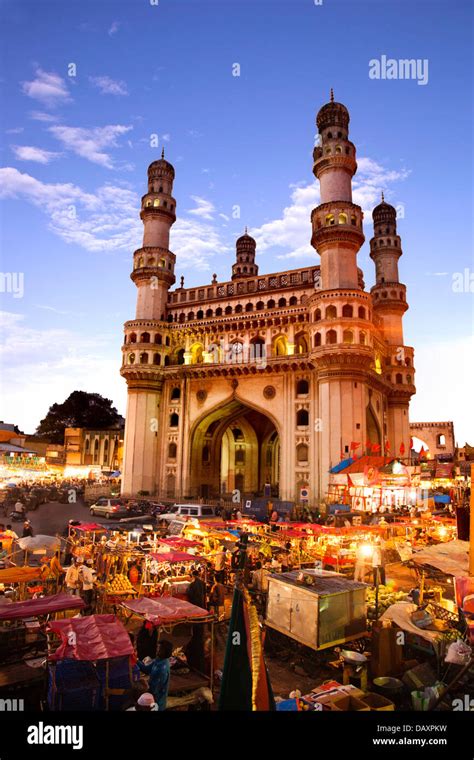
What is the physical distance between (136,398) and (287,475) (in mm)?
14745

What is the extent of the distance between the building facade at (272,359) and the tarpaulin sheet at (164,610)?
76.9 feet

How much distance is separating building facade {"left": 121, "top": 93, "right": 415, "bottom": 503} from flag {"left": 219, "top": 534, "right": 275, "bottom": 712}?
85.9ft

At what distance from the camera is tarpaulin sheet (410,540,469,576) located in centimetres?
1165

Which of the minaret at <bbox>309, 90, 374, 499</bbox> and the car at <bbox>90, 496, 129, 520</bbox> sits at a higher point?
the minaret at <bbox>309, 90, 374, 499</bbox>

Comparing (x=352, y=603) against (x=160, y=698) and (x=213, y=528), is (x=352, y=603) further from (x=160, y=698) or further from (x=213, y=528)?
(x=213, y=528)

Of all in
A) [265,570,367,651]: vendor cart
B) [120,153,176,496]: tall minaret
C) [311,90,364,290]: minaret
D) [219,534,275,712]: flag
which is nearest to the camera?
[219,534,275,712]: flag

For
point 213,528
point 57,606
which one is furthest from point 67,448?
point 57,606

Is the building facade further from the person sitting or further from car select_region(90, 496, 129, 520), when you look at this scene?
the person sitting

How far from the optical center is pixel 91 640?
23.6 feet

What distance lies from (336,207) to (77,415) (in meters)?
58.2

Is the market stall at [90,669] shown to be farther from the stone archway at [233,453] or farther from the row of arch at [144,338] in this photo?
the row of arch at [144,338]

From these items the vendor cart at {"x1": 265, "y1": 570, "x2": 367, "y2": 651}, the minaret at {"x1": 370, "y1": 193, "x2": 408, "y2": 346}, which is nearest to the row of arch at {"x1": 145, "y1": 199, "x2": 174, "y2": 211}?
the minaret at {"x1": 370, "y1": 193, "x2": 408, "y2": 346}

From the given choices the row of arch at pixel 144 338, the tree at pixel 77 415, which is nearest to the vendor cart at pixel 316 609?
the row of arch at pixel 144 338

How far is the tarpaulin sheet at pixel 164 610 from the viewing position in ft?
27.4
